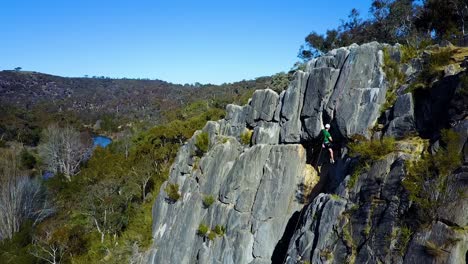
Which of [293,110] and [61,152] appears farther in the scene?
[61,152]

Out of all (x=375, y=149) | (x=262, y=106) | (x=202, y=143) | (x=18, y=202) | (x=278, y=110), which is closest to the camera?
(x=375, y=149)

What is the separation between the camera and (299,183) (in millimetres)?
23281

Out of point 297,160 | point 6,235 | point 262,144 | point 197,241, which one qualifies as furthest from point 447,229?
A: point 6,235

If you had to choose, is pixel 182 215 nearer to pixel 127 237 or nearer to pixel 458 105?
pixel 127 237

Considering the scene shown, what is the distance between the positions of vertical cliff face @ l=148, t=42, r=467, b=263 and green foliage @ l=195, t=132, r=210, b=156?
96 millimetres

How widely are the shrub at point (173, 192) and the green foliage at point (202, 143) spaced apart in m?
3.38

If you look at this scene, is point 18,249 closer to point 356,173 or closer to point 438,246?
point 356,173

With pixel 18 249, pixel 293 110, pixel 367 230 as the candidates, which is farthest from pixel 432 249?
pixel 18 249

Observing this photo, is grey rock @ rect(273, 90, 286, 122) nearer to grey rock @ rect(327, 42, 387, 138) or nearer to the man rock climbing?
grey rock @ rect(327, 42, 387, 138)

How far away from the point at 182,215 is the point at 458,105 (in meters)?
20.2

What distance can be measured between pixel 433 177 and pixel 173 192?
20661 millimetres

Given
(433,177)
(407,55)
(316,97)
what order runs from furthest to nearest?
(316,97) → (407,55) → (433,177)

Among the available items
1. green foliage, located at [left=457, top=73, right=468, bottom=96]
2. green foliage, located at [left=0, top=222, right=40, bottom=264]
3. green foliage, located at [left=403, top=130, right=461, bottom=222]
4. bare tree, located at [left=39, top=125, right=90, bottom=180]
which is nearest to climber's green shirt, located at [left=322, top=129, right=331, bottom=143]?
green foliage, located at [left=403, top=130, right=461, bottom=222]

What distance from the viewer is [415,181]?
13.7m
